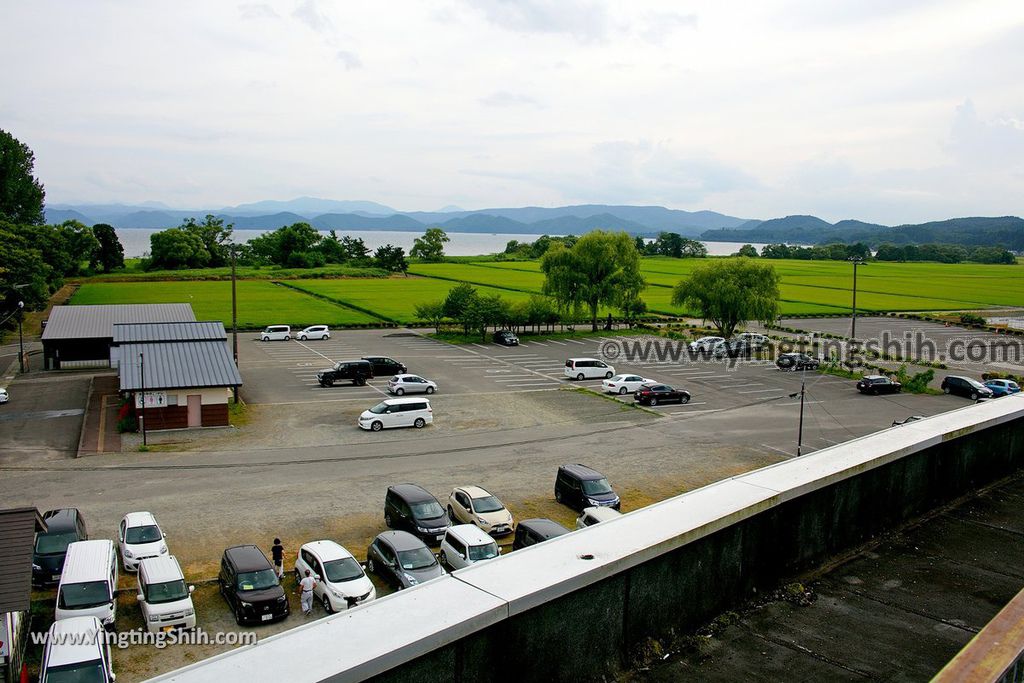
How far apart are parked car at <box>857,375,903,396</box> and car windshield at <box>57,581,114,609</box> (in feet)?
126

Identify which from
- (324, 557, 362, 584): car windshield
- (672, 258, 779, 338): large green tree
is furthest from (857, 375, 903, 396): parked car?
(324, 557, 362, 584): car windshield

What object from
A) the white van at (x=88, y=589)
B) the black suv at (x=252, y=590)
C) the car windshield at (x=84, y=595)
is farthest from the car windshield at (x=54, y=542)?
the black suv at (x=252, y=590)

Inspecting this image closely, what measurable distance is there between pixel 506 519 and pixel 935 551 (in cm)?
1604

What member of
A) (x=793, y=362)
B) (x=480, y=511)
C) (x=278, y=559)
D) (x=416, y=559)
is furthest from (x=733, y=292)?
(x=278, y=559)

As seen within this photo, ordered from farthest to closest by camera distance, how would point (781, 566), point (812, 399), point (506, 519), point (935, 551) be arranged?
1. point (812, 399)
2. point (506, 519)
3. point (935, 551)
4. point (781, 566)

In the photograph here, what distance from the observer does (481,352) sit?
5450 cm

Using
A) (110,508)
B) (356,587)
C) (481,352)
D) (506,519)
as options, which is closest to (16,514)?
(356,587)

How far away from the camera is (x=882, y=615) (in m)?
4.86

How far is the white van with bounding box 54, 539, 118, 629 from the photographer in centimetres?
1507

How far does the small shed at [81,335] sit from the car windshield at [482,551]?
1366 inches

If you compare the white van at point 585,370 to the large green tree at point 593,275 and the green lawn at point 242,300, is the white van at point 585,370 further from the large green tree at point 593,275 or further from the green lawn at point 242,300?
the green lawn at point 242,300

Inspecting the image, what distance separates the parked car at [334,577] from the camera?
52.9ft

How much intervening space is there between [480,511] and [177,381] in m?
17.4

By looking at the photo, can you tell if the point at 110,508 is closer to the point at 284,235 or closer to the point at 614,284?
the point at 614,284
